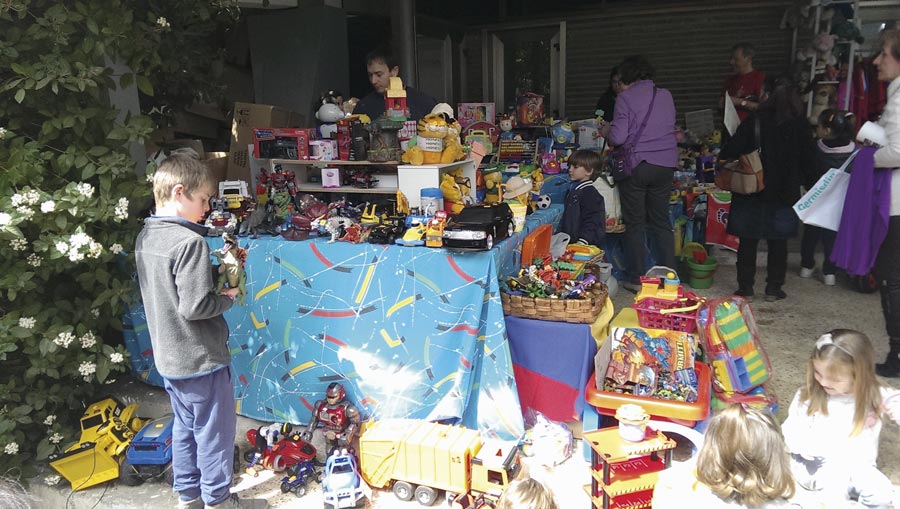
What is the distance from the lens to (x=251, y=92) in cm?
720

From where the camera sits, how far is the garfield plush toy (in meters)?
3.57

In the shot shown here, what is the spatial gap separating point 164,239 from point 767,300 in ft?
16.1

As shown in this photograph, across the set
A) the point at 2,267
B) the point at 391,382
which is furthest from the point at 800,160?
the point at 2,267

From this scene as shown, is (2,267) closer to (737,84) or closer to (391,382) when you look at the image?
(391,382)

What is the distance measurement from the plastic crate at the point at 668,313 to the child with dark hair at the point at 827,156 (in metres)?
1.81

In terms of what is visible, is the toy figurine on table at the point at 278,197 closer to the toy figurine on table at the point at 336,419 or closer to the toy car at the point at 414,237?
the toy car at the point at 414,237

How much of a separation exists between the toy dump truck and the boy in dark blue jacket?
2.39 metres

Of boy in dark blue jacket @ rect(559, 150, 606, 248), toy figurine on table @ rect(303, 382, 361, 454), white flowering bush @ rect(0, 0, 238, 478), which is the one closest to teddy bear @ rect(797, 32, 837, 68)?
boy in dark blue jacket @ rect(559, 150, 606, 248)

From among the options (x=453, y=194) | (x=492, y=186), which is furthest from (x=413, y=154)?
(x=492, y=186)

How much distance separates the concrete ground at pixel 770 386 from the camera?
121 inches

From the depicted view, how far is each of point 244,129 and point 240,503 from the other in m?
2.92

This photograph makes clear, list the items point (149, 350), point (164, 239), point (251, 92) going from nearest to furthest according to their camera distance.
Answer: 1. point (164, 239)
2. point (149, 350)
3. point (251, 92)

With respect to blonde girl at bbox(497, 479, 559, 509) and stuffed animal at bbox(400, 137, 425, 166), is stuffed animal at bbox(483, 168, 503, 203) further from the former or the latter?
blonde girl at bbox(497, 479, 559, 509)

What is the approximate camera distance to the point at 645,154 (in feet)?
17.1
